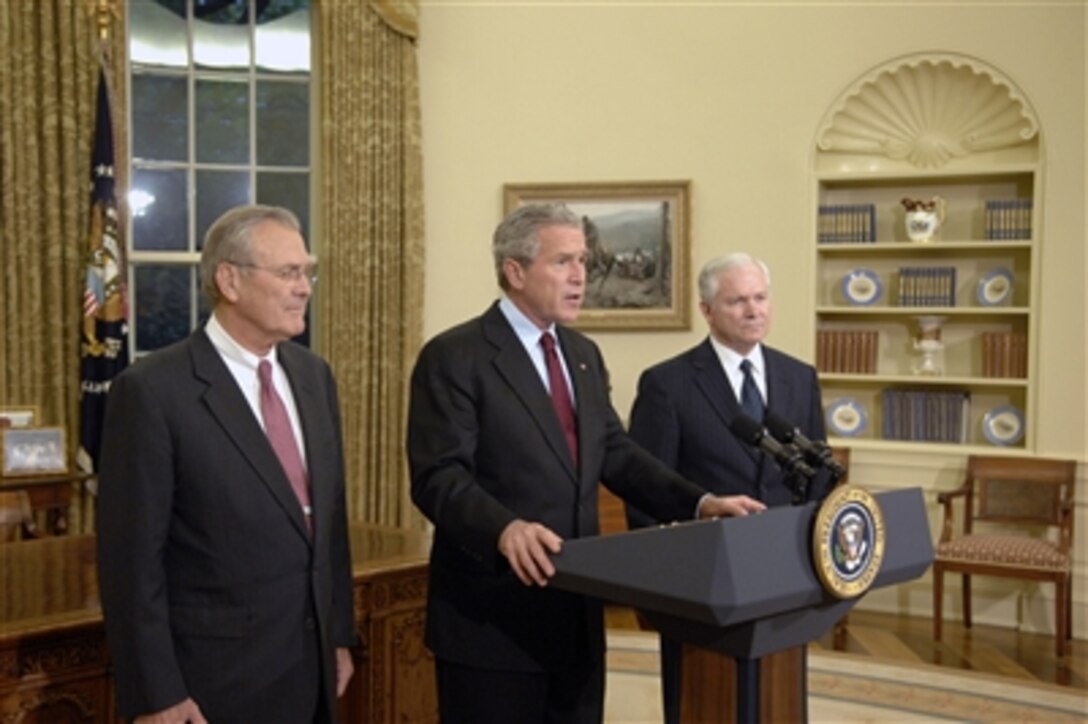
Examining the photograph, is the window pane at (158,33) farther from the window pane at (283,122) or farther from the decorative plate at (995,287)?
the decorative plate at (995,287)

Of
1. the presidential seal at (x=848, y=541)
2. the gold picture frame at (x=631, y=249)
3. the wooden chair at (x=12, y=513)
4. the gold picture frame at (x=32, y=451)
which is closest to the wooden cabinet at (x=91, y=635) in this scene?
the wooden chair at (x=12, y=513)

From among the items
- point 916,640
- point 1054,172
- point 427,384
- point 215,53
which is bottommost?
point 916,640

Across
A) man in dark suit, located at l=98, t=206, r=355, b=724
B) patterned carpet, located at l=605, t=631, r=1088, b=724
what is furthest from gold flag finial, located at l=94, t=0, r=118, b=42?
man in dark suit, located at l=98, t=206, r=355, b=724

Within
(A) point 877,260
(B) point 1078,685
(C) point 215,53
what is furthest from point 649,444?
(C) point 215,53

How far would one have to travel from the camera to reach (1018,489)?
554 cm

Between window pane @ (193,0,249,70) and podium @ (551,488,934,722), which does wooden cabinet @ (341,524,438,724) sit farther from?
window pane @ (193,0,249,70)

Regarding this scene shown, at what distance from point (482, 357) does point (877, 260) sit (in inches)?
177

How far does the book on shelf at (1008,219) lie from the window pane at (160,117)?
4.46 m

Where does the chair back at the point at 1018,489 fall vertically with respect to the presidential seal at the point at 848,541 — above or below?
below

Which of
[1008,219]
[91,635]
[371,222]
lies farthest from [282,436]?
[1008,219]

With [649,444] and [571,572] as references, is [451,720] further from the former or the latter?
[649,444]

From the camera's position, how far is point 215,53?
256 inches

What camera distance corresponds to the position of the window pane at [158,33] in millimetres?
6367

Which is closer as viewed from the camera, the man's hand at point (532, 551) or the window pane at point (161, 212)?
the man's hand at point (532, 551)
